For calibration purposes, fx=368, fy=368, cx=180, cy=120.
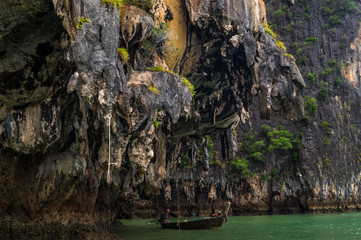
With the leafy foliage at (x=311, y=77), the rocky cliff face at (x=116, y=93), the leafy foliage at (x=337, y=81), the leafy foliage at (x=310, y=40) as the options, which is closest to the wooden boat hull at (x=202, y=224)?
the rocky cliff face at (x=116, y=93)

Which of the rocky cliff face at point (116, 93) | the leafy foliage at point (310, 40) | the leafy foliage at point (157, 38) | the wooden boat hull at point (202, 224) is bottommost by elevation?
the wooden boat hull at point (202, 224)

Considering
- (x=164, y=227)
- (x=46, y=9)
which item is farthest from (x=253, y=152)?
(x=46, y=9)

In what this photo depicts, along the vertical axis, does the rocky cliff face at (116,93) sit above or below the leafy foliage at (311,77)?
below

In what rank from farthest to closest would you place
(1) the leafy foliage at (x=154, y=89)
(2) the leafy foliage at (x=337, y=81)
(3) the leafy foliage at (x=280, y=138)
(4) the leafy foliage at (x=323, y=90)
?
(2) the leafy foliage at (x=337, y=81) → (4) the leafy foliage at (x=323, y=90) → (3) the leafy foliage at (x=280, y=138) → (1) the leafy foliage at (x=154, y=89)

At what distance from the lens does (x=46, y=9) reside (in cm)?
738

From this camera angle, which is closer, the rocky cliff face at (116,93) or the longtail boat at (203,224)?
the rocky cliff face at (116,93)

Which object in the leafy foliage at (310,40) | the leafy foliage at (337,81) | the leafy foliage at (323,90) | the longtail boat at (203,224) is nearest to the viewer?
the longtail boat at (203,224)

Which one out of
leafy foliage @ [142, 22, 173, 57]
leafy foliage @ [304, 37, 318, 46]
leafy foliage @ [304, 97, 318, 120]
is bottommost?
leafy foliage @ [142, 22, 173, 57]

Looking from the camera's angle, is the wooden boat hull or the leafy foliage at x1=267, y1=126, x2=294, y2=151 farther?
the leafy foliage at x1=267, y1=126, x2=294, y2=151

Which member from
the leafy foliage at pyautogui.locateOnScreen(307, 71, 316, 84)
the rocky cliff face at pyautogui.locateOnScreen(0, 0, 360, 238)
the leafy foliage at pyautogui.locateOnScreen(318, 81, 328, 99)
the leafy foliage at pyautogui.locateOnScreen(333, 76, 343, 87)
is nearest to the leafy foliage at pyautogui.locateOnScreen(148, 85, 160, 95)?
the rocky cliff face at pyautogui.locateOnScreen(0, 0, 360, 238)

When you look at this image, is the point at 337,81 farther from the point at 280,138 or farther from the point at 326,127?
the point at 280,138

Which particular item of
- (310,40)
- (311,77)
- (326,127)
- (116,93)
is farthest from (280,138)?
(116,93)

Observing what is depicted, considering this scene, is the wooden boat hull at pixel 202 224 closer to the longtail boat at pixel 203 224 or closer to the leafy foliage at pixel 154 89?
the longtail boat at pixel 203 224

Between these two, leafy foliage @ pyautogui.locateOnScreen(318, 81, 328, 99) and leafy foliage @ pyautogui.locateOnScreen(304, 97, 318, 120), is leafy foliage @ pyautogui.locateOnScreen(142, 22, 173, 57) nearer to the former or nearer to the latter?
leafy foliage @ pyautogui.locateOnScreen(304, 97, 318, 120)
